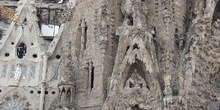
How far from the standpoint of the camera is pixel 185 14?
22.9 metres

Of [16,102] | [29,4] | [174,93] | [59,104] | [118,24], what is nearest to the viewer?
[174,93]

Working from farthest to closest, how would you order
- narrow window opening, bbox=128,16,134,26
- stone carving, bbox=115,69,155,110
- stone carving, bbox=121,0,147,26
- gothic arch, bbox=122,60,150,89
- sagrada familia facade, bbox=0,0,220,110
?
narrow window opening, bbox=128,16,134,26
stone carving, bbox=121,0,147,26
gothic arch, bbox=122,60,150,89
sagrada familia facade, bbox=0,0,220,110
stone carving, bbox=115,69,155,110

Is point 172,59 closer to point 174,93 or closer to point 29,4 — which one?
point 174,93

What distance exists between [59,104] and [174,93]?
191 inches

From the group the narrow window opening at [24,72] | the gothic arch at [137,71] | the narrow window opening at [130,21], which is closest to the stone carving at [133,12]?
the narrow window opening at [130,21]

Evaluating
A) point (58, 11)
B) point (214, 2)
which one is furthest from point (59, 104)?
point (58, 11)

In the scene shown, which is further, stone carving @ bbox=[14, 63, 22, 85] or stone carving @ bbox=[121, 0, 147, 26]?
stone carving @ bbox=[14, 63, 22, 85]

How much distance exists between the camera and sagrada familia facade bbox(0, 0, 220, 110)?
2000 centimetres

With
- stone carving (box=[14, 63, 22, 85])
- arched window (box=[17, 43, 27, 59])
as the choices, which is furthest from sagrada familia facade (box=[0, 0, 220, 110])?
arched window (box=[17, 43, 27, 59])

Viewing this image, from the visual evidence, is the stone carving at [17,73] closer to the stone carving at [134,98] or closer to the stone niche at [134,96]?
the stone niche at [134,96]

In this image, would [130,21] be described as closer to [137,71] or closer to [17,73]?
[137,71]

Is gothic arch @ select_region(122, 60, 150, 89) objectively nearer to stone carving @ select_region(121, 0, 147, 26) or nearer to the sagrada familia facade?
the sagrada familia facade

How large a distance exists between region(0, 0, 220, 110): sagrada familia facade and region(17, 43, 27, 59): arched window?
0.54 meters

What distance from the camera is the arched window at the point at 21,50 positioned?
25636mm
